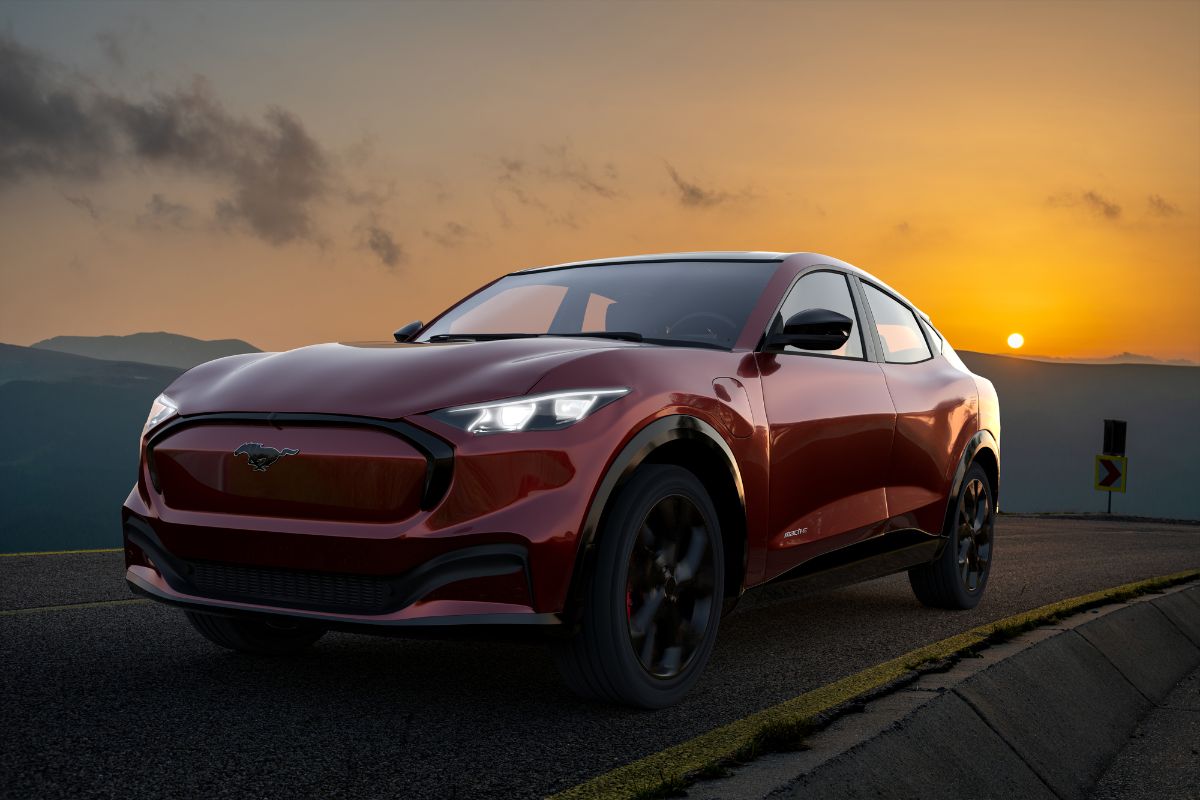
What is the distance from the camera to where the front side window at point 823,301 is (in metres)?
4.96

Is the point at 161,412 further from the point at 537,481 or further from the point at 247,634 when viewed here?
the point at 537,481

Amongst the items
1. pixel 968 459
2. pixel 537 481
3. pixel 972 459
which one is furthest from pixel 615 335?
pixel 972 459

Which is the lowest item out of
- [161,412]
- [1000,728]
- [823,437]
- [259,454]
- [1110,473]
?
[1110,473]

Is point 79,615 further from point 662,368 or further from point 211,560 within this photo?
point 662,368

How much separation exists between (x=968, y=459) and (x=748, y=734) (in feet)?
11.5

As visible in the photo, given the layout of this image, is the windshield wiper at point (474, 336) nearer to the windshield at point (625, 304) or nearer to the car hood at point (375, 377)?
the windshield at point (625, 304)

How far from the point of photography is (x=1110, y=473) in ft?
104

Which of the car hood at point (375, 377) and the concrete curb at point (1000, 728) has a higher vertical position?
the car hood at point (375, 377)

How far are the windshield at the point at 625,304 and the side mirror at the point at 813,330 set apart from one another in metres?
0.20

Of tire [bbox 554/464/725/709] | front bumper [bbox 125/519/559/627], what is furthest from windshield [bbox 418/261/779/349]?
front bumper [bbox 125/519/559/627]

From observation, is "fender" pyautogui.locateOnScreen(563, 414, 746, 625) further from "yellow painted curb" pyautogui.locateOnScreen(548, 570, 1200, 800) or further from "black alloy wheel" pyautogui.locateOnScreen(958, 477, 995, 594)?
"black alloy wheel" pyautogui.locateOnScreen(958, 477, 995, 594)

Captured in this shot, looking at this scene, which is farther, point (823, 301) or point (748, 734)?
point (823, 301)

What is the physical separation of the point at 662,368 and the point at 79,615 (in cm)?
338

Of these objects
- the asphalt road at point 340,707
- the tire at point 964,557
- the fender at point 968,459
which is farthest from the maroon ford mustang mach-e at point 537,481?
the tire at point 964,557
